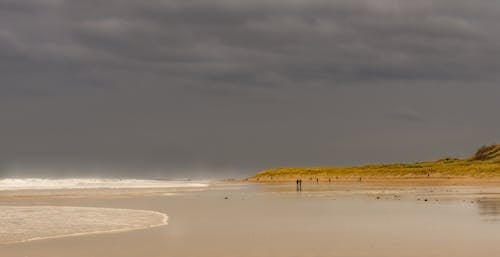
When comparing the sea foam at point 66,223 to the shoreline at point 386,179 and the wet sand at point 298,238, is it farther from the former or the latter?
the shoreline at point 386,179

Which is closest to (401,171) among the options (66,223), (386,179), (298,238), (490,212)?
(386,179)

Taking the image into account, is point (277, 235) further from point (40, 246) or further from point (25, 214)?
point (25, 214)

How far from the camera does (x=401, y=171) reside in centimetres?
12050

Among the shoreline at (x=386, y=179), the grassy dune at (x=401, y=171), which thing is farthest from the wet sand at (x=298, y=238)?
the grassy dune at (x=401, y=171)

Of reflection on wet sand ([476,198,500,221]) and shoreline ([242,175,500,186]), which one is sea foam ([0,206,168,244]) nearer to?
reflection on wet sand ([476,198,500,221])

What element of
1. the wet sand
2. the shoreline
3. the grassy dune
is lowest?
the wet sand

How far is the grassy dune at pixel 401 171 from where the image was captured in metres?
106

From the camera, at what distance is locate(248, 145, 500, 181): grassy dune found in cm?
10556

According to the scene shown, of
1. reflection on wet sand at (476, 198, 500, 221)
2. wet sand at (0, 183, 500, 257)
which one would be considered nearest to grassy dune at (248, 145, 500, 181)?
reflection on wet sand at (476, 198, 500, 221)

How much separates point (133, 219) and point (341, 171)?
104707 millimetres

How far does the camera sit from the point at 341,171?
129 m

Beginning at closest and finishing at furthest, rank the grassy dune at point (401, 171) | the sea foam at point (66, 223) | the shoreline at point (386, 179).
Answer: the sea foam at point (66, 223) → the shoreline at point (386, 179) → the grassy dune at point (401, 171)

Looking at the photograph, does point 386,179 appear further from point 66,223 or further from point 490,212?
point 66,223

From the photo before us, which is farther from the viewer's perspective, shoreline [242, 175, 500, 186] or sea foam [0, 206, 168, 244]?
shoreline [242, 175, 500, 186]
